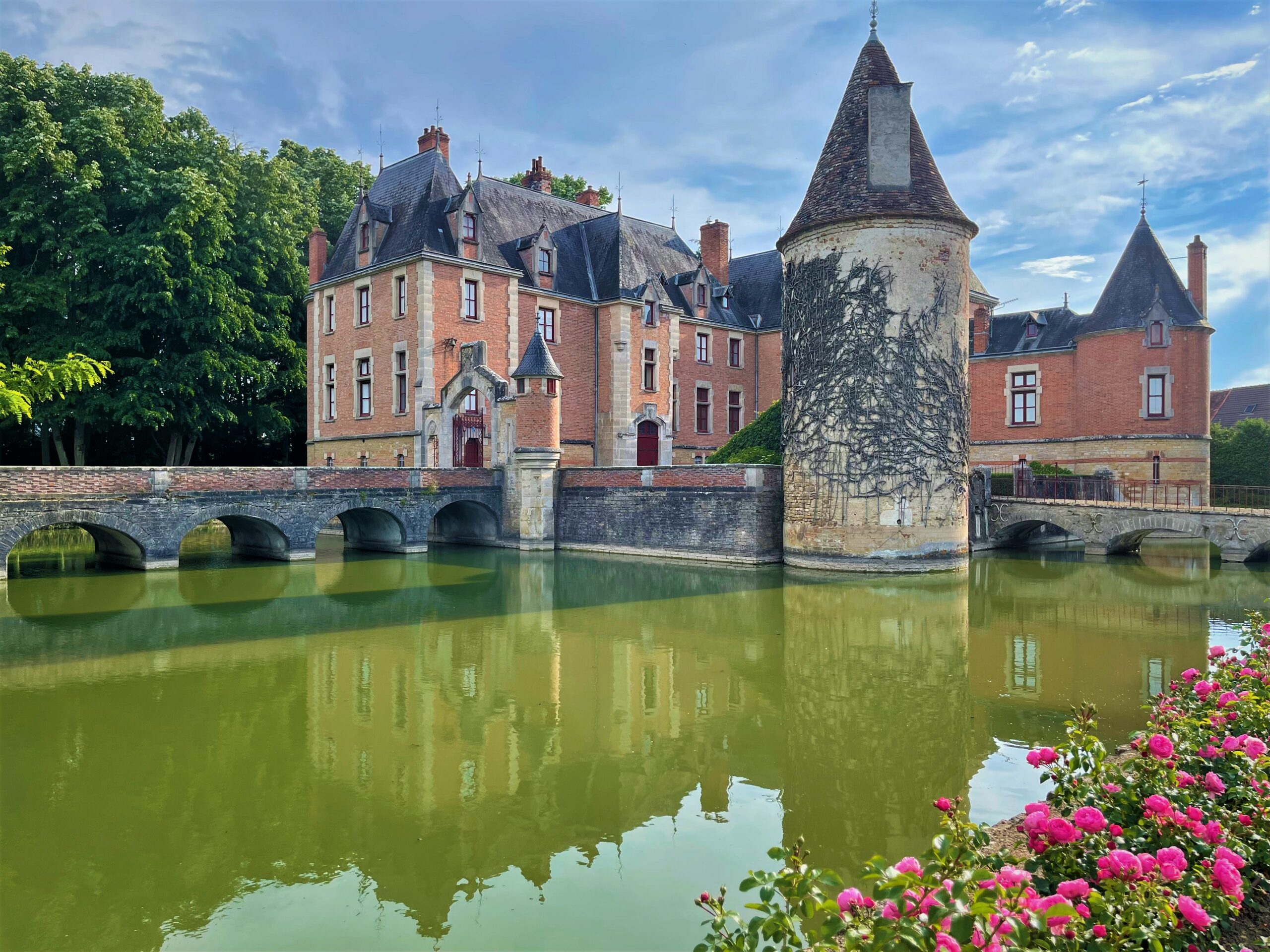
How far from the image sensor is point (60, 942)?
13.4 feet

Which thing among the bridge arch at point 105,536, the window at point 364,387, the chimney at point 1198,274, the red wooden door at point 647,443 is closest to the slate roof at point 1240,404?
the chimney at point 1198,274

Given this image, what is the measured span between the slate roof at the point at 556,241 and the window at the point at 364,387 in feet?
9.42

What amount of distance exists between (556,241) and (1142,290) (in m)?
18.2

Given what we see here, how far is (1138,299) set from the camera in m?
25.6

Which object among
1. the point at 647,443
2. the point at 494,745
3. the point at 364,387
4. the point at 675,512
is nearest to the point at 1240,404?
the point at 647,443

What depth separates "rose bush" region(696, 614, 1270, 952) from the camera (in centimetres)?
245

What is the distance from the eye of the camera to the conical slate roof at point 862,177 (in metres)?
17.4

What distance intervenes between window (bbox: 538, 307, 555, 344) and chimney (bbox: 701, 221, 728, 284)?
8.29 meters

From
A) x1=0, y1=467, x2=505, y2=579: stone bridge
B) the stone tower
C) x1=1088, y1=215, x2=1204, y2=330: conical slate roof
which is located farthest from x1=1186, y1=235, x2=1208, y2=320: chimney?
x1=0, y1=467, x2=505, y2=579: stone bridge

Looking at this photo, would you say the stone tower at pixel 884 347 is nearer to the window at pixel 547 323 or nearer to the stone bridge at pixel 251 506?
the stone bridge at pixel 251 506

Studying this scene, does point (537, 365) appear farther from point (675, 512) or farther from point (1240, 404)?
point (1240, 404)

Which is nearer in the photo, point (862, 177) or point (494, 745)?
point (494, 745)

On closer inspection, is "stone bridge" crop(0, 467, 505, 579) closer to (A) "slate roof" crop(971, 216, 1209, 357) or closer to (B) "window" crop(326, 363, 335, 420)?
(B) "window" crop(326, 363, 335, 420)

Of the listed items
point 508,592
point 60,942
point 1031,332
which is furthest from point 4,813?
point 1031,332
